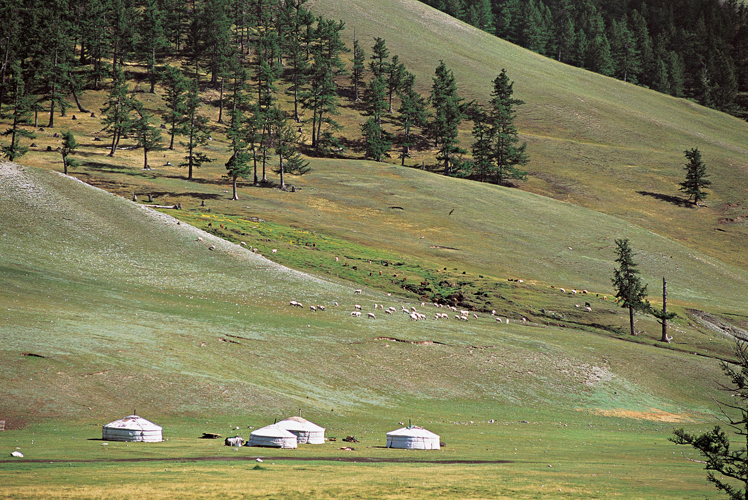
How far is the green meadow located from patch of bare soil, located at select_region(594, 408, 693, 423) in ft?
0.72

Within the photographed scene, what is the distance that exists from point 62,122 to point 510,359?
4423 inches

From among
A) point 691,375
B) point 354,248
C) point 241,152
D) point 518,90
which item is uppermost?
point 518,90

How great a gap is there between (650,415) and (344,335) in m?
25.4

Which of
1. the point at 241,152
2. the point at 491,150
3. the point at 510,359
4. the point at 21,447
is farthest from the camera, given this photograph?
the point at 491,150

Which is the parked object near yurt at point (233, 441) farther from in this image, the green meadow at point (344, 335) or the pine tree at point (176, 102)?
the pine tree at point (176, 102)

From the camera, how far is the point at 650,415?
179 feet

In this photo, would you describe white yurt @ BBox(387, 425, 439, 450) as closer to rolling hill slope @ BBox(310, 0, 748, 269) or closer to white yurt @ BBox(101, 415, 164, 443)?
white yurt @ BBox(101, 415, 164, 443)

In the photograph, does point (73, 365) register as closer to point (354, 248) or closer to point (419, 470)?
point (419, 470)

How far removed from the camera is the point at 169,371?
42875 mm

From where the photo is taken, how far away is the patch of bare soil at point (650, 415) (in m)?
53.9

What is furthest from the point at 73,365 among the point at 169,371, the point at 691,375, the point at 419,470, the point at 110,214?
the point at 691,375

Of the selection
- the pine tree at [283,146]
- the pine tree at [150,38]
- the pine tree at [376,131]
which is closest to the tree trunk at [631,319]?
the pine tree at [283,146]

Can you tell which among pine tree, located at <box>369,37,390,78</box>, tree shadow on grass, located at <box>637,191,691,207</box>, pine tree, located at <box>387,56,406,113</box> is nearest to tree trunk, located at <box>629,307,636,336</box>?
tree shadow on grass, located at <box>637,191,691,207</box>

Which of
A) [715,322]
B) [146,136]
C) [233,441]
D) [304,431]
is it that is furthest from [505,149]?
[233,441]
